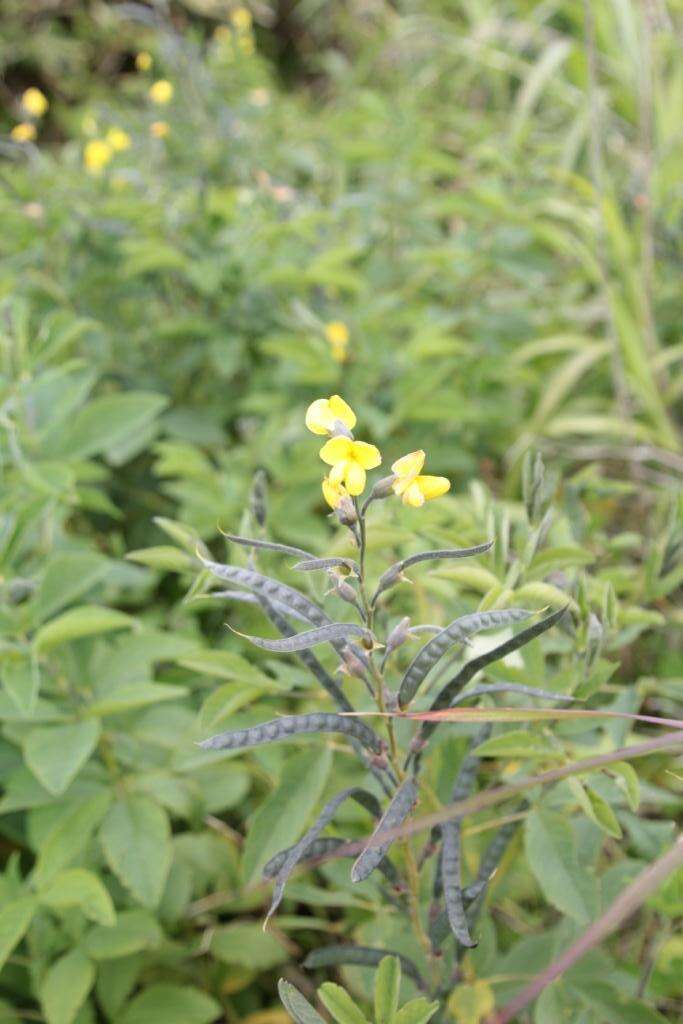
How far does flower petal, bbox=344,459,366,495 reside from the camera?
2.30 ft

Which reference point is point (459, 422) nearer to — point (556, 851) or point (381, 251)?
point (381, 251)

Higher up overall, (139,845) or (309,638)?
(309,638)

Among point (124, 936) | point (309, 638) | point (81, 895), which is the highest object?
point (309, 638)

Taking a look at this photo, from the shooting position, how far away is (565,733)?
0.96 meters

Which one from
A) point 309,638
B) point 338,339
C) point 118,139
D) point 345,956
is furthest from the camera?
point 118,139

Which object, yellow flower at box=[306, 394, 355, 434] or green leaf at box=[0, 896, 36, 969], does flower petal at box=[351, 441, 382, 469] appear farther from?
green leaf at box=[0, 896, 36, 969]

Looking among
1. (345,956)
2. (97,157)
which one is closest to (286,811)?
(345,956)

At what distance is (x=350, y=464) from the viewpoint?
28.1 inches

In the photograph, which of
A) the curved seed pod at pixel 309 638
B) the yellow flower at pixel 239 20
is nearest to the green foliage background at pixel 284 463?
the yellow flower at pixel 239 20

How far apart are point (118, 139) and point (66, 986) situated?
193 centimetres

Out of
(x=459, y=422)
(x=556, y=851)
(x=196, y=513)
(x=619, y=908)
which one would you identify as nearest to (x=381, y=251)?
(x=459, y=422)

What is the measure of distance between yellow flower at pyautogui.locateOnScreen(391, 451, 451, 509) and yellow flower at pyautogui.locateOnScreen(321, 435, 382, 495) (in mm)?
24

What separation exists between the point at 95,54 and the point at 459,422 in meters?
3.76

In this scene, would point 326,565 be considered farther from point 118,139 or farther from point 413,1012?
point 118,139
